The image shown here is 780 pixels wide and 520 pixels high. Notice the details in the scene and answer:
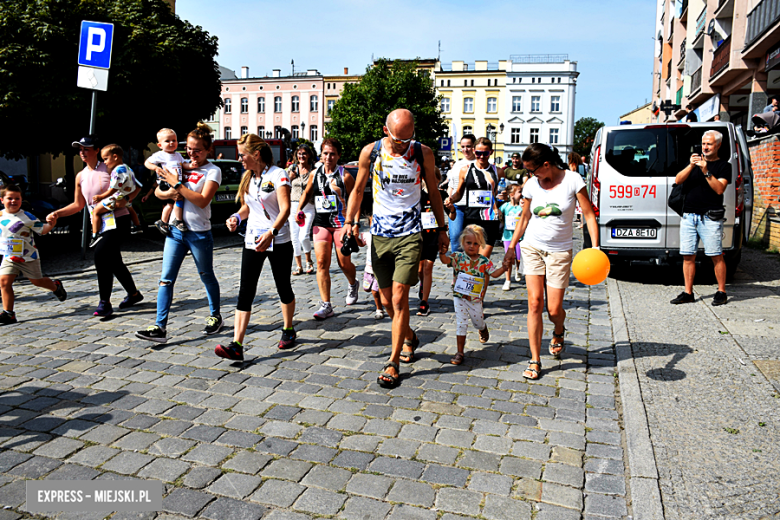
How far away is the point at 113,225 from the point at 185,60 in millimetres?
10909

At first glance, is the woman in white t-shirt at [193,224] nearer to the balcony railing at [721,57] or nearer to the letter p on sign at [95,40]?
the letter p on sign at [95,40]

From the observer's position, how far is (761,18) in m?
17.0

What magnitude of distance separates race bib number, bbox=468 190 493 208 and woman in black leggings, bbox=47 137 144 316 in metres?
3.86

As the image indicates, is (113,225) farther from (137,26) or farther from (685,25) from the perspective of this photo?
(685,25)

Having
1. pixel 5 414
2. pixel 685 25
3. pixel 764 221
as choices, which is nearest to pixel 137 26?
pixel 5 414

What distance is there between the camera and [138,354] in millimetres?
5410

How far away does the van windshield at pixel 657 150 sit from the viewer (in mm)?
8797

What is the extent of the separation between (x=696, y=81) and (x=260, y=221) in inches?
1078

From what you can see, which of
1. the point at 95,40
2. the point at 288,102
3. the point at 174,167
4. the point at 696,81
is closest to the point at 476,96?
the point at 288,102

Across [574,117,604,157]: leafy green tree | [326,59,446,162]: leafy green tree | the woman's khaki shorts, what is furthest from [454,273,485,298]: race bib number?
[574,117,604,157]: leafy green tree

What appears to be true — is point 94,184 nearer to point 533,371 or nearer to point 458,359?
point 458,359

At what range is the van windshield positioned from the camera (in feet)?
28.9

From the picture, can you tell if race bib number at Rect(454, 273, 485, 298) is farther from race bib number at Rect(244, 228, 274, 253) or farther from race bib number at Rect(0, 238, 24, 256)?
race bib number at Rect(0, 238, 24, 256)

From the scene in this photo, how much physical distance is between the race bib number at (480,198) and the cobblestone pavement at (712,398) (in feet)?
6.68
